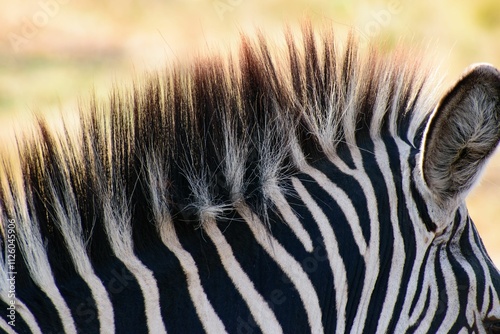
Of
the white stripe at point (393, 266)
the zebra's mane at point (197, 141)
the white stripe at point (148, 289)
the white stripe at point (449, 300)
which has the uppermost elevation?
the zebra's mane at point (197, 141)

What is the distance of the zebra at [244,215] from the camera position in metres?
2.47

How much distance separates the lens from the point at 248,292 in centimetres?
255

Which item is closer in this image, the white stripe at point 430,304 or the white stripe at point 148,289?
the white stripe at point 148,289

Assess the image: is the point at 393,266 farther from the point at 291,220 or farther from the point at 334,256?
the point at 291,220

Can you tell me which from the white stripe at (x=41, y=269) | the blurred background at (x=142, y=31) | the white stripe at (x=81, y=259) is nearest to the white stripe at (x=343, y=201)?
the white stripe at (x=81, y=259)

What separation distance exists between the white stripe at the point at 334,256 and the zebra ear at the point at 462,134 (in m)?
0.45

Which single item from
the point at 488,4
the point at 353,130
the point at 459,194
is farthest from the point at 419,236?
the point at 488,4

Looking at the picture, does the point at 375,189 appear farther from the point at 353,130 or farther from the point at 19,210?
the point at 19,210

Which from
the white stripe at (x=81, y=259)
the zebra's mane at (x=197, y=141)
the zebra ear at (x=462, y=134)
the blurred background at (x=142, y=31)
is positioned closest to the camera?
the zebra ear at (x=462, y=134)

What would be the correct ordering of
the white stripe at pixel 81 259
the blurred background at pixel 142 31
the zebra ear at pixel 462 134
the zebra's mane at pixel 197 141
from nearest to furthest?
the zebra ear at pixel 462 134 → the white stripe at pixel 81 259 → the zebra's mane at pixel 197 141 → the blurred background at pixel 142 31

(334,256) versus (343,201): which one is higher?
(343,201)

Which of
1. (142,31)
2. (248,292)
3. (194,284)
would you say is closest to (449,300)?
(248,292)

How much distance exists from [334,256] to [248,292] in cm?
39

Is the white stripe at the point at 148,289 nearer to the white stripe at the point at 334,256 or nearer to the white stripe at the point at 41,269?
the white stripe at the point at 41,269
